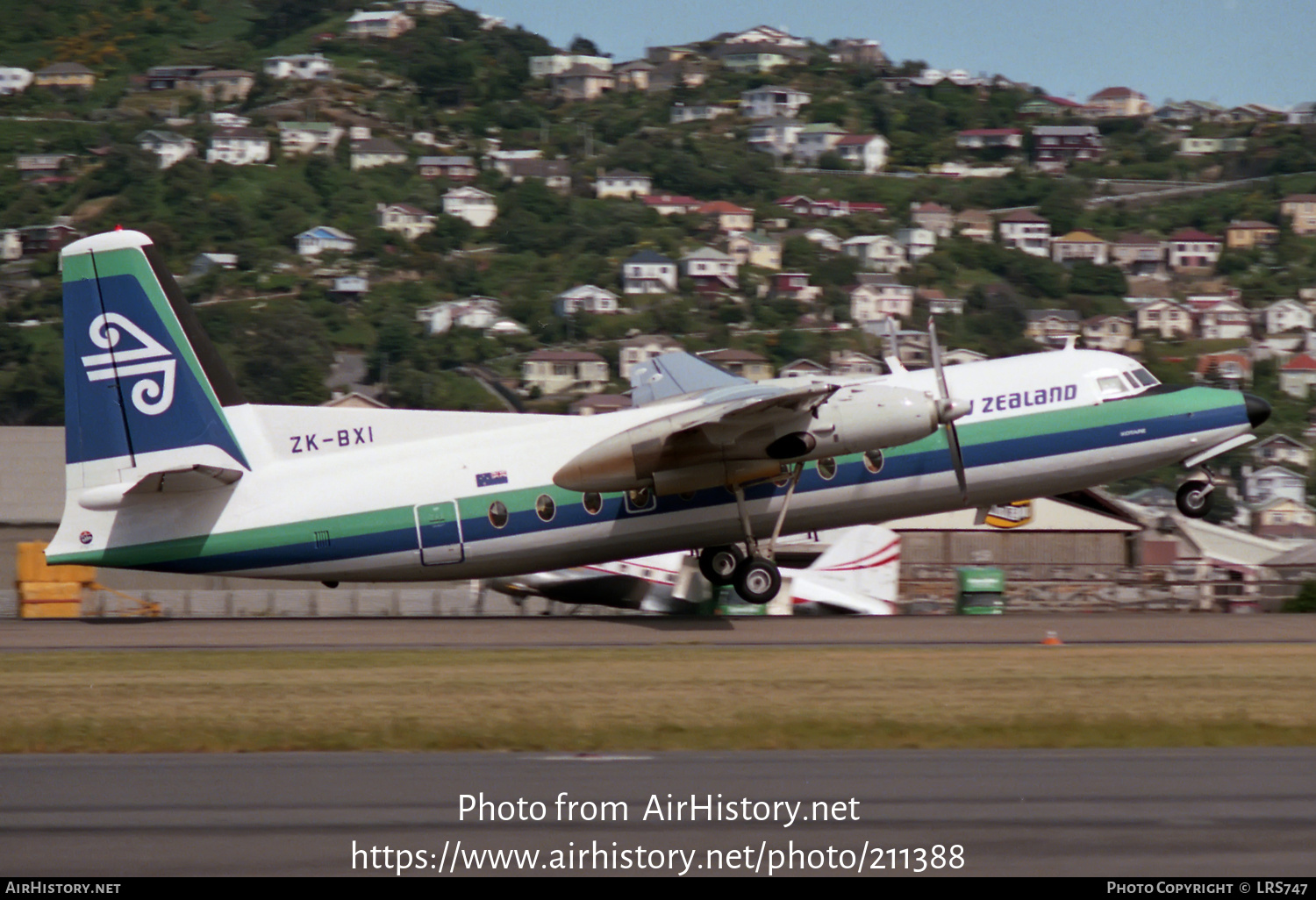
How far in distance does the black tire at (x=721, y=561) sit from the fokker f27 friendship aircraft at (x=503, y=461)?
5 centimetres

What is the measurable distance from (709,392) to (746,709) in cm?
1097

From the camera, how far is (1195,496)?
2648 cm

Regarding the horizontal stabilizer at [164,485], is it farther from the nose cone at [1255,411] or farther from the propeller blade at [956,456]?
the nose cone at [1255,411]

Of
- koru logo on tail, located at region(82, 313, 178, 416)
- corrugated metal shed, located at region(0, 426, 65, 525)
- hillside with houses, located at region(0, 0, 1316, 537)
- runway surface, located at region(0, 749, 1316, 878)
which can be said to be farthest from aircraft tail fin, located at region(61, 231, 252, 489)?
hillside with houses, located at region(0, 0, 1316, 537)

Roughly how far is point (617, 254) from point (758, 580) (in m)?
138

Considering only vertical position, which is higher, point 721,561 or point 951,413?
point 951,413

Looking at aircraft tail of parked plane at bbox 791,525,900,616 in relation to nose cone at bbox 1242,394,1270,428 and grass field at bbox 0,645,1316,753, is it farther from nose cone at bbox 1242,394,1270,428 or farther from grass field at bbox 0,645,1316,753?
grass field at bbox 0,645,1316,753

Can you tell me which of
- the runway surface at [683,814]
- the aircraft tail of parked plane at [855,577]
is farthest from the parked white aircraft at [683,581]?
the runway surface at [683,814]

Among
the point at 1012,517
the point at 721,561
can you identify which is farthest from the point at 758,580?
the point at 1012,517

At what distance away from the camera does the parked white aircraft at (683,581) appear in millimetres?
30344

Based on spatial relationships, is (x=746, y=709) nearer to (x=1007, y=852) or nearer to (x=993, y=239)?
(x=1007, y=852)

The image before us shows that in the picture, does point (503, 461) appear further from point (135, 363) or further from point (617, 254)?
point (617, 254)

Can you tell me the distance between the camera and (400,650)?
72.5 ft
